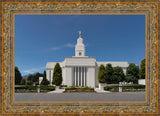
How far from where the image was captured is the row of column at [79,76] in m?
18.7

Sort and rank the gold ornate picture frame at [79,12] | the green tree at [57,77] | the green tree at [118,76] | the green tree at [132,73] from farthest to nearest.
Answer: the green tree at [132,73]
the green tree at [118,76]
the green tree at [57,77]
the gold ornate picture frame at [79,12]

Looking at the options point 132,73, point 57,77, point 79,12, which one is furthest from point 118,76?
point 79,12

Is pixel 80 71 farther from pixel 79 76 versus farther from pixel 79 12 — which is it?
pixel 79 12

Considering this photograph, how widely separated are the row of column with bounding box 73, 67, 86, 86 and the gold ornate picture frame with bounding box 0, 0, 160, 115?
47.0 feet

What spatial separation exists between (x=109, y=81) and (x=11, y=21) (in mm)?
14550

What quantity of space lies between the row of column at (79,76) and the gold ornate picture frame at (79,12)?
14.3m

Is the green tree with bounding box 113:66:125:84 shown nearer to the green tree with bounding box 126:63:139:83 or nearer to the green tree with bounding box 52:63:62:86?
the green tree with bounding box 126:63:139:83

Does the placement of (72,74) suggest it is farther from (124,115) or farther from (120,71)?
(124,115)

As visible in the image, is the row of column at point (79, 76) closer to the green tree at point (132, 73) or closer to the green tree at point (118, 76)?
the green tree at point (118, 76)

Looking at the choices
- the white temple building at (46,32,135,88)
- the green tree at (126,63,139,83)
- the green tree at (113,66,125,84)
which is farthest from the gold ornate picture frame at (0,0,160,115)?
the green tree at (126,63,139,83)

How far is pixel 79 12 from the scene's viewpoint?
15.0 feet

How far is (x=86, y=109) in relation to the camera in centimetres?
443

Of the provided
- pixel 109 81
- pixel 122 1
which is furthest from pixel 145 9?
pixel 109 81

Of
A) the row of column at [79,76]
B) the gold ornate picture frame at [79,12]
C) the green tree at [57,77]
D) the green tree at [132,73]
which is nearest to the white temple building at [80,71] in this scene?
the row of column at [79,76]
